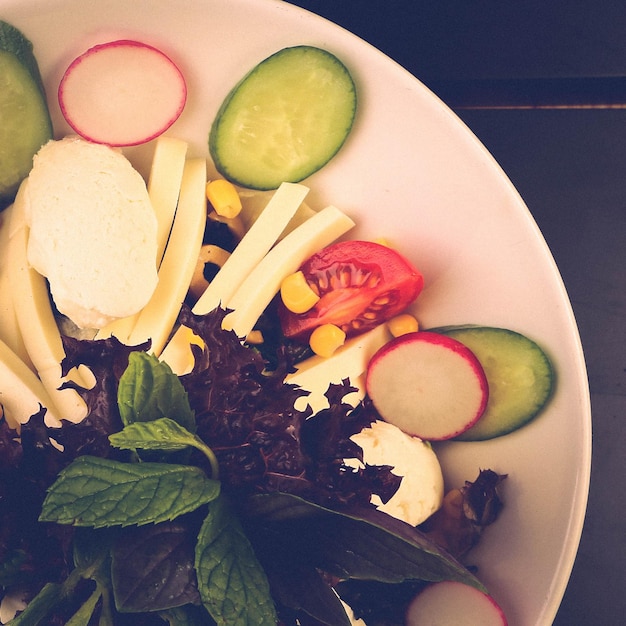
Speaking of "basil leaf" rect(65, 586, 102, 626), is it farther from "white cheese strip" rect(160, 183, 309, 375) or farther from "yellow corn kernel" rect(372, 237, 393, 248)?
"yellow corn kernel" rect(372, 237, 393, 248)

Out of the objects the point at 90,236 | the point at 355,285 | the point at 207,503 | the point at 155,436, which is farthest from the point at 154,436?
the point at 355,285

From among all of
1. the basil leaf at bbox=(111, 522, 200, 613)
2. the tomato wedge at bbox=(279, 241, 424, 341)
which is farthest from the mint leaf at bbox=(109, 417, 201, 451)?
the tomato wedge at bbox=(279, 241, 424, 341)

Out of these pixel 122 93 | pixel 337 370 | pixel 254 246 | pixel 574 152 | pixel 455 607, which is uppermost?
pixel 574 152

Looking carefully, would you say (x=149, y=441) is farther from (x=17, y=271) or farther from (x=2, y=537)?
(x=17, y=271)

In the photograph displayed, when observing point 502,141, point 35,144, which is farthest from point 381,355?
point 35,144

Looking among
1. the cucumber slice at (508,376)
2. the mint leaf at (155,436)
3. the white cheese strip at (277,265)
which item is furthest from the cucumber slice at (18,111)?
the cucumber slice at (508,376)

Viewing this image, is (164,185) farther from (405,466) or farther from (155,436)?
(405,466)
